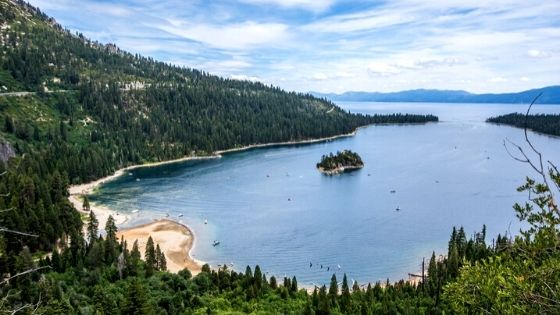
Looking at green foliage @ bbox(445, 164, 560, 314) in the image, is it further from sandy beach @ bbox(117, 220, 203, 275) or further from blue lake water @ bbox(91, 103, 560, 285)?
sandy beach @ bbox(117, 220, 203, 275)

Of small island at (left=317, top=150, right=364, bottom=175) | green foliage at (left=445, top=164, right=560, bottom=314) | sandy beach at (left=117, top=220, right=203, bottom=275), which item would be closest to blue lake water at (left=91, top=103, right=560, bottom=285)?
sandy beach at (left=117, top=220, right=203, bottom=275)

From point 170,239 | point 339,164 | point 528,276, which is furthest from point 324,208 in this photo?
point 528,276

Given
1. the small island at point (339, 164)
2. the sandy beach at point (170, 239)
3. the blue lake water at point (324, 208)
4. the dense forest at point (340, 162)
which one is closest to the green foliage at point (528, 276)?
the blue lake water at point (324, 208)

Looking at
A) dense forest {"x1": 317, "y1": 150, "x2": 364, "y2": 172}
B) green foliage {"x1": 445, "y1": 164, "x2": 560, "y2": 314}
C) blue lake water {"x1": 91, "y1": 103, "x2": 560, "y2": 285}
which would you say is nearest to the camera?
green foliage {"x1": 445, "y1": 164, "x2": 560, "y2": 314}

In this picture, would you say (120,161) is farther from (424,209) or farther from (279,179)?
(424,209)

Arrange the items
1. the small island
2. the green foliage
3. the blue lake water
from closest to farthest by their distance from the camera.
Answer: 1. the green foliage
2. the blue lake water
3. the small island
